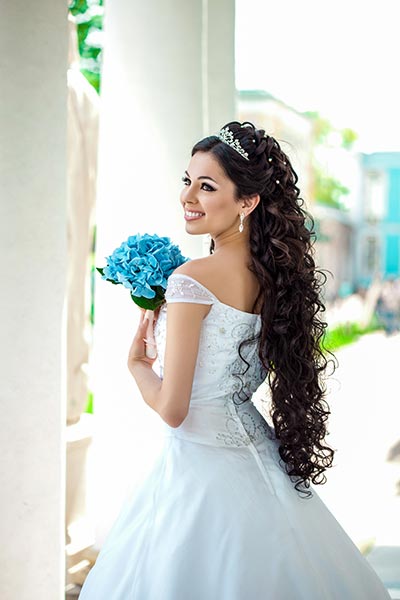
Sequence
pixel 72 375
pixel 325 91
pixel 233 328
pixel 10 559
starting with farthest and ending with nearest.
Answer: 1. pixel 325 91
2. pixel 72 375
3. pixel 10 559
4. pixel 233 328

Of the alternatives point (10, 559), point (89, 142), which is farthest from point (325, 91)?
point (10, 559)

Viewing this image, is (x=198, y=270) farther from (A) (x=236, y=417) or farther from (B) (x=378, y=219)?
(B) (x=378, y=219)

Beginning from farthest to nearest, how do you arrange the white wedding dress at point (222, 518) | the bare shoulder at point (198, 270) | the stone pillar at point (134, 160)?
the stone pillar at point (134, 160)
the bare shoulder at point (198, 270)
the white wedding dress at point (222, 518)

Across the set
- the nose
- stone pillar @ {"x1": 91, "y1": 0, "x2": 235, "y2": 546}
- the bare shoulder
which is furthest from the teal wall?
the bare shoulder

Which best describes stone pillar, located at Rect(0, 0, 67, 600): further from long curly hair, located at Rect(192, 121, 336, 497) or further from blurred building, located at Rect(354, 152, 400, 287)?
blurred building, located at Rect(354, 152, 400, 287)

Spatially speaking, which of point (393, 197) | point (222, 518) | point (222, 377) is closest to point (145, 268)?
point (222, 377)

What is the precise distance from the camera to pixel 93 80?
10.4m

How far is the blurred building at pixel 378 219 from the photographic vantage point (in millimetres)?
26938

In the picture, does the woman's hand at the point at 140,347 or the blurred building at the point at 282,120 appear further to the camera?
the blurred building at the point at 282,120

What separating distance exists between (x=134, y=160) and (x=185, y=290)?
156 cm

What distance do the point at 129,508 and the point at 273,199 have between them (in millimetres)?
923

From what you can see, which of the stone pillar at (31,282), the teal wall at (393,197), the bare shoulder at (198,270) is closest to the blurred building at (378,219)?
the teal wall at (393,197)

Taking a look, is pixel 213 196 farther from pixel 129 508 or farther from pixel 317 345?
pixel 129 508

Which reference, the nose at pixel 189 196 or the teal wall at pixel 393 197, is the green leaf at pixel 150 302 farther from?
the teal wall at pixel 393 197
